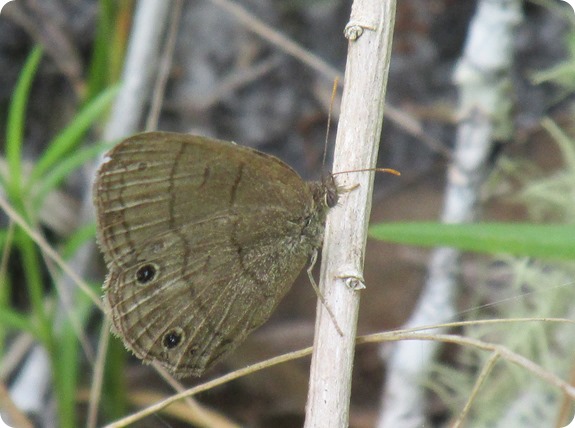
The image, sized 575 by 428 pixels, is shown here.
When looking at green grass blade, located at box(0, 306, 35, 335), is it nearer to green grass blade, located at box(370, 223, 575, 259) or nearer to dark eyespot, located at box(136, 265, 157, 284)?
dark eyespot, located at box(136, 265, 157, 284)

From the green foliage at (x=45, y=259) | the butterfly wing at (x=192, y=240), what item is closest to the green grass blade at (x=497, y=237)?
the butterfly wing at (x=192, y=240)

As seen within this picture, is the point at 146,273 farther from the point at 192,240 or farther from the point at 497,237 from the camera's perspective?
the point at 497,237

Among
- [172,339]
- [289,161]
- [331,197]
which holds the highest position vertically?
[289,161]

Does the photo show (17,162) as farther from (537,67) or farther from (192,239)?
(537,67)

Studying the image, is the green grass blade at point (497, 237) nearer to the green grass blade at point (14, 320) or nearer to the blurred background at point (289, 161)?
the blurred background at point (289, 161)

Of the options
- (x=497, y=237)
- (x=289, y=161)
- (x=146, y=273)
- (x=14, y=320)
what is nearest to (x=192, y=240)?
(x=146, y=273)

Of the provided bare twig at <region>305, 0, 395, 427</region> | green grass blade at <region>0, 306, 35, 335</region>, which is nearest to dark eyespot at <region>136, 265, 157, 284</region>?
bare twig at <region>305, 0, 395, 427</region>
